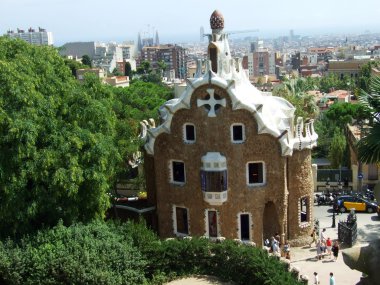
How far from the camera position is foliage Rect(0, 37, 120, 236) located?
2023 cm

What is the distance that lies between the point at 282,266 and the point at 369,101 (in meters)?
7.42

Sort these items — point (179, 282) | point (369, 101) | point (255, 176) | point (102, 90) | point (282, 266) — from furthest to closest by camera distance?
point (255, 176)
point (102, 90)
point (179, 282)
point (282, 266)
point (369, 101)

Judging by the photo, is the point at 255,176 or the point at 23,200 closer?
the point at 23,200

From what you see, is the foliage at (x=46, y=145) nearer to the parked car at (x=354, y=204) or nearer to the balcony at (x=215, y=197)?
the balcony at (x=215, y=197)

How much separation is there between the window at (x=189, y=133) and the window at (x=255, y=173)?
306 centimetres

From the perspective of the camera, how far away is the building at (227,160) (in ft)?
83.8

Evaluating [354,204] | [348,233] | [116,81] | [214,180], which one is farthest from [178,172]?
[116,81]

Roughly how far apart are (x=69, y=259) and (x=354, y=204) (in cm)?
1917

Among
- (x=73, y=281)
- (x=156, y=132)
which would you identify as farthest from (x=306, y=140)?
(x=73, y=281)

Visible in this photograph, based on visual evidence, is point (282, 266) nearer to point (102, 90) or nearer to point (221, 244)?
point (221, 244)

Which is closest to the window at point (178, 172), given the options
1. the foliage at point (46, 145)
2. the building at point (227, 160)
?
the building at point (227, 160)

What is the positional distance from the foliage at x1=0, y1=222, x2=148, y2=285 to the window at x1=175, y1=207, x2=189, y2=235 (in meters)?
6.06

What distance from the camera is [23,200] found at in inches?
815

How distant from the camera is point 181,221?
2784 centimetres
